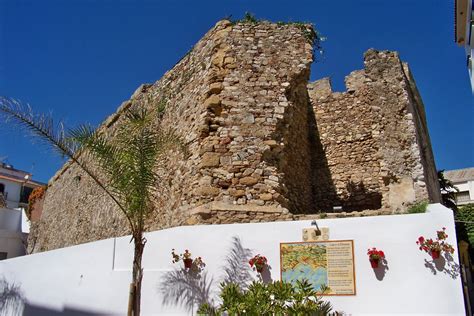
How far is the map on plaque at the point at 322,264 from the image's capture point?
6469 mm

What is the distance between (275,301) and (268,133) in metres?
3.70

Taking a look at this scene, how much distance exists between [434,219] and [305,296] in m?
2.12

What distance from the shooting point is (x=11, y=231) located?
2230cm

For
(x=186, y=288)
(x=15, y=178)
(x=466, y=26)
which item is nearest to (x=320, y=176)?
(x=466, y=26)

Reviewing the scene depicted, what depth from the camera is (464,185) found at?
32875 mm

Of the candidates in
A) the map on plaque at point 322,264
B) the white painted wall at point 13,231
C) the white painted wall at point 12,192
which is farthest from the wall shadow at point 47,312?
the white painted wall at point 12,192

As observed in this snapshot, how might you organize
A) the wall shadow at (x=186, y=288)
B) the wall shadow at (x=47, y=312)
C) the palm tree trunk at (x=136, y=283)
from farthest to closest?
the wall shadow at (x=47, y=312) → the wall shadow at (x=186, y=288) → the palm tree trunk at (x=136, y=283)

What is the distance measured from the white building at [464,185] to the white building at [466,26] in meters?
24.4

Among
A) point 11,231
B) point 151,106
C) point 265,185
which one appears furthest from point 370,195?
point 11,231

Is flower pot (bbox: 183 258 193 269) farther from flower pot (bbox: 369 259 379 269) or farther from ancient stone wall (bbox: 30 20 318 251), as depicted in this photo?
flower pot (bbox: 369 259 379 269)

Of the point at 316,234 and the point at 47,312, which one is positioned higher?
the point at 316,234

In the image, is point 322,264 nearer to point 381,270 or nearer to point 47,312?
point 381,270

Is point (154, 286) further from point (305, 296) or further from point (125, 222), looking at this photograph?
point (125, 222)

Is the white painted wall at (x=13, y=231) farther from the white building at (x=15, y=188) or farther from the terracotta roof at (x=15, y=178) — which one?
the terracotta roof at (x=15, y=178)
